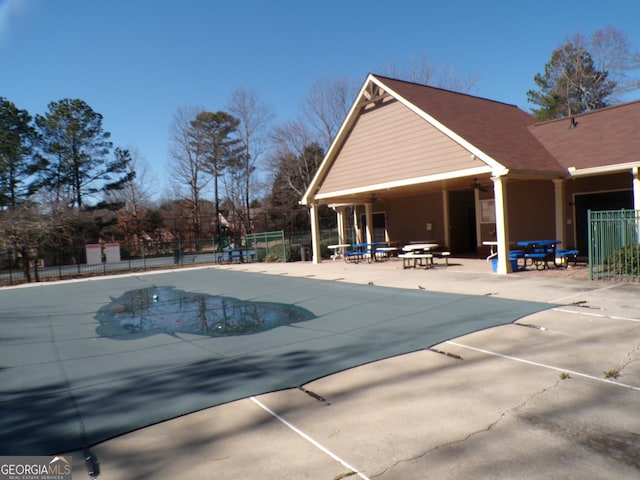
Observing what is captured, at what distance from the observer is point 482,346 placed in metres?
5.45

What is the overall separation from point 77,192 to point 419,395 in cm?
4128

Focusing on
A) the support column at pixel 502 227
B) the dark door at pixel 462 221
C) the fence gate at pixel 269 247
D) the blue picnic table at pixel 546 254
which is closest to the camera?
the support column at pixel 502 227

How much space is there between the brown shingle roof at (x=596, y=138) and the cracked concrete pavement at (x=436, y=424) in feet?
28.1

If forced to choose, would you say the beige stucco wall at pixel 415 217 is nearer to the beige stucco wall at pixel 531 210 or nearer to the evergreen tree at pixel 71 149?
the beige stucco wall at pixel 531 210

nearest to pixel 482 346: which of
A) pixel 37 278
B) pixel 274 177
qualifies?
pixel 37 278

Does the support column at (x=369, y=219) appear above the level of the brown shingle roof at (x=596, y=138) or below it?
below

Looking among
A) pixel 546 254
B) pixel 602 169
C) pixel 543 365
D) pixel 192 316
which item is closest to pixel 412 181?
pixel 546 254

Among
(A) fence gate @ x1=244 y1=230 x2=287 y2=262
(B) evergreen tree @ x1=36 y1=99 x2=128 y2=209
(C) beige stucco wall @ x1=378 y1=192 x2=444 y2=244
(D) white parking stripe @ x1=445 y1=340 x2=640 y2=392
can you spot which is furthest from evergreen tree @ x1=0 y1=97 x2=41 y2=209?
(D) white parking stripe @ x1=445 y1=340 x2=640 y2=392

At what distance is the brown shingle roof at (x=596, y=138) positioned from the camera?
12119 mm

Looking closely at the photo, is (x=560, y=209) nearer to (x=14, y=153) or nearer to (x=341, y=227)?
(x=341, y=227)

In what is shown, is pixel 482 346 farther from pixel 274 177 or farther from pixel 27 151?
pixel 27 151

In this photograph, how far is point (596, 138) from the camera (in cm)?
1358

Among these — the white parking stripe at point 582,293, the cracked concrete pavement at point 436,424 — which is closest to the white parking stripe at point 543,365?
the cracked concrete pavement at point 436,424
